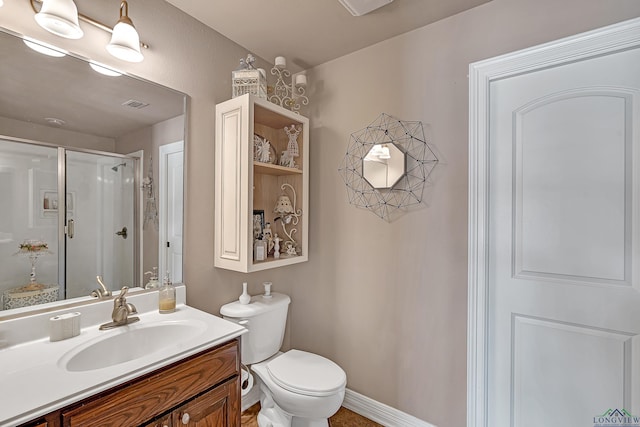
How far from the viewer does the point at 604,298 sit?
4.11 ft

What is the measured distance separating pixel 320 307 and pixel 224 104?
1.46 m

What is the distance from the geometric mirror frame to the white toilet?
2.77ft

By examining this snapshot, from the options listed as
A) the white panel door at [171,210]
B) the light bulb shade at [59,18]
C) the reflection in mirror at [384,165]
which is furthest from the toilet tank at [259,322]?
the light bulb shade at [59,18]

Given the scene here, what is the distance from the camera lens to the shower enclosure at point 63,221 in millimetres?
1052

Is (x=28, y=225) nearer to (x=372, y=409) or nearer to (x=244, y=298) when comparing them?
(x=244, y=298)

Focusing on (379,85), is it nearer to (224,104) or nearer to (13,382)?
(224,104)

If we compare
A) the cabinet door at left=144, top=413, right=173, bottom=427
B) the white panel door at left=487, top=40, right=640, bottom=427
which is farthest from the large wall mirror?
the white panel door at left=487, top=40, right=640, bottom=427

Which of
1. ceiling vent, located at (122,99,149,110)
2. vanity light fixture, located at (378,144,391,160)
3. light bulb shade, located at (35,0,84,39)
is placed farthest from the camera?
vanity light fixture, located at (378,144,391,160)

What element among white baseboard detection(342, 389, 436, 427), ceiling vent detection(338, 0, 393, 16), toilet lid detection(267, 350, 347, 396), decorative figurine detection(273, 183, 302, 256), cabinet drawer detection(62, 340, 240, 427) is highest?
ceiling vent detection(338, 0, 393, 16)

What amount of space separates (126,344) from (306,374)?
0.85 m

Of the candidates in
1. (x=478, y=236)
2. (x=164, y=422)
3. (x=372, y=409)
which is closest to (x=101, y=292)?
(x=164, y=422)

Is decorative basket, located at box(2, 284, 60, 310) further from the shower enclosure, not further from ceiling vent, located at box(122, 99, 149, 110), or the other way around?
ceiling vent, located at box(122, 99, 149, 110)

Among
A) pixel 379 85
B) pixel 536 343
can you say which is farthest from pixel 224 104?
pixel 536 343

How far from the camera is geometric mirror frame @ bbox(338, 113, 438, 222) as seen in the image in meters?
1.66
